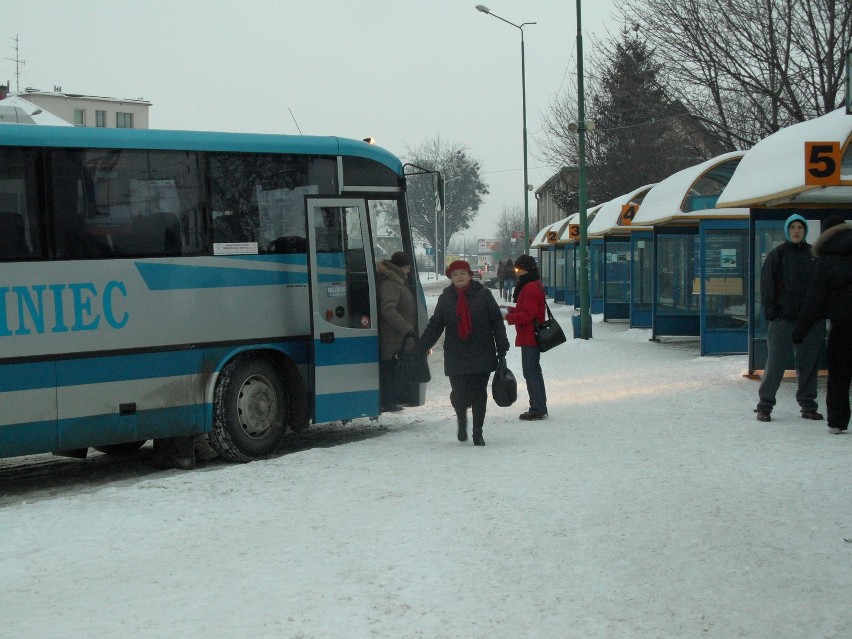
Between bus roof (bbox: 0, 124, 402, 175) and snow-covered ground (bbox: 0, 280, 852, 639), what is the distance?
276 cm

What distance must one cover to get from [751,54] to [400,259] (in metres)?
18.8

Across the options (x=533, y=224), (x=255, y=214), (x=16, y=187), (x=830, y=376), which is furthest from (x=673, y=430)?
(x=533, y=224)

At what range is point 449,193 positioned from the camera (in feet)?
335

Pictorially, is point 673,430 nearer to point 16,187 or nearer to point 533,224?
point 16,187

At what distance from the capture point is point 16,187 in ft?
29.6

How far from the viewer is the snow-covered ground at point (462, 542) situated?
206 inches

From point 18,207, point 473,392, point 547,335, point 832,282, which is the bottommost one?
point 473,392

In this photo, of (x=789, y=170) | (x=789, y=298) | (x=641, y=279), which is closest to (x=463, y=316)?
(x=789, y=298)

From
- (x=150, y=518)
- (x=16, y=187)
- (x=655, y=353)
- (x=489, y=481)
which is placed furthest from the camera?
(x=655, y=353)

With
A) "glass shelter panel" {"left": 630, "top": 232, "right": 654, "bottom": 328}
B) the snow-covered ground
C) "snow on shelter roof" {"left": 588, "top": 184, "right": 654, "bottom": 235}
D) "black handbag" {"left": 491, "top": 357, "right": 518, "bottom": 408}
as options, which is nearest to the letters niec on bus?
the snow-covered ground

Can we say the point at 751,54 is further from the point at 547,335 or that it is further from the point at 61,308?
the point at 61,308

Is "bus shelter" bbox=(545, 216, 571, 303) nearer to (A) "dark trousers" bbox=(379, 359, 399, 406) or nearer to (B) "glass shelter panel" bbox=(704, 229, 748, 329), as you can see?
(B) "glass shelter panel" bbox=(704, 229, 748, 329)

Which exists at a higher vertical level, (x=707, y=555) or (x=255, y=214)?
(x=255, y=214)

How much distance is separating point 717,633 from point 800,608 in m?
0.55
